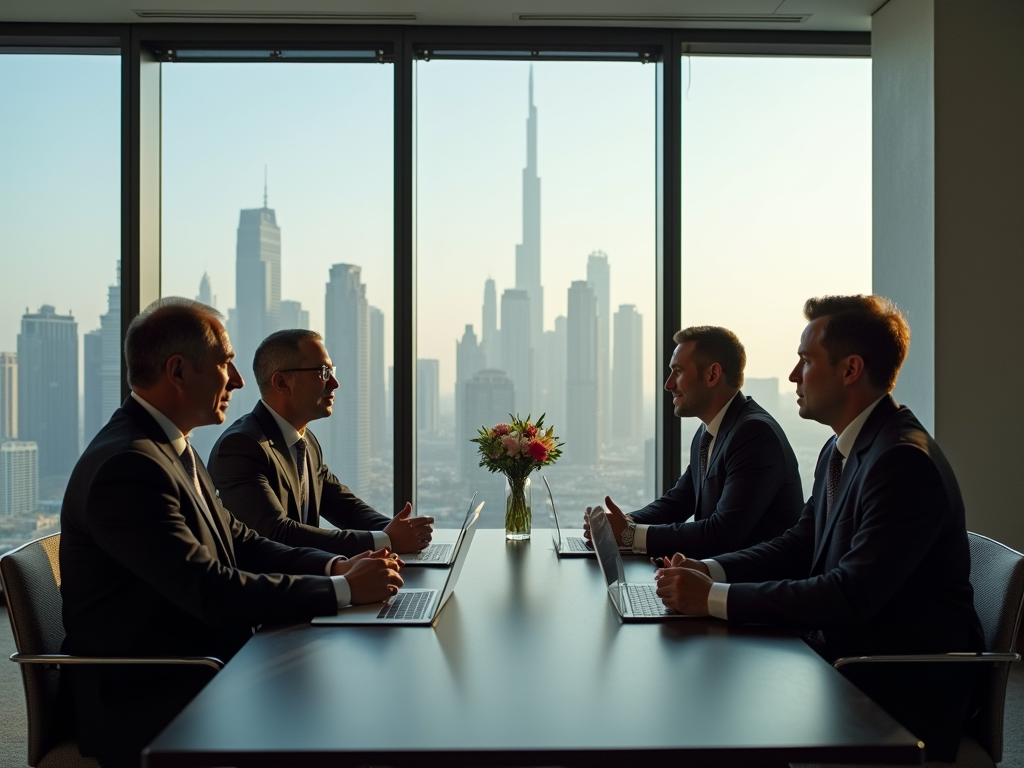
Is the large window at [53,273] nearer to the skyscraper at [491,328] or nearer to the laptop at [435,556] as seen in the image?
the skyscraper at [491,328]

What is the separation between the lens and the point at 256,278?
209 inches

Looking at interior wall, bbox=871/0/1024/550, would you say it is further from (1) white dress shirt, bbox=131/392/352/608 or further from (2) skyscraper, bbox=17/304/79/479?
(2) skyscraper, bbox=17/304/79/479

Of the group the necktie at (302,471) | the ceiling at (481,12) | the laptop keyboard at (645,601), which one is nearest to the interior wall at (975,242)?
the ceiling at (481,12)

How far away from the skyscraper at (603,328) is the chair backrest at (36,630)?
352cm

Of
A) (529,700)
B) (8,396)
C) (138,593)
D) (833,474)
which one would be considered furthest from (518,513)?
(8,396)

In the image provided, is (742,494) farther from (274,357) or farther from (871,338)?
(274,357)

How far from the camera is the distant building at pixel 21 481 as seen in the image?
545cm

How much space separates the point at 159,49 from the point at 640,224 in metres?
2.87

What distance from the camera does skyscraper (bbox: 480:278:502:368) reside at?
536cm

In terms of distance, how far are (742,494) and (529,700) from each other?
1.73m

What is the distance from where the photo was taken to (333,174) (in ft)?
17.4

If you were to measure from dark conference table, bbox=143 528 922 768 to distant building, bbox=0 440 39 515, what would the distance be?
4.04m

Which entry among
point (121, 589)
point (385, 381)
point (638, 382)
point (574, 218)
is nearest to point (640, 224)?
point (574, 218)

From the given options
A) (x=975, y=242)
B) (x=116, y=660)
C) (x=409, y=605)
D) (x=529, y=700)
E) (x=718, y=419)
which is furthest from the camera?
(x=975, y=242)
